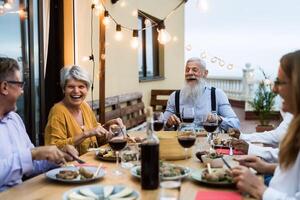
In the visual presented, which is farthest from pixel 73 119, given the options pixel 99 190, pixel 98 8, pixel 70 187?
pixel 98 8

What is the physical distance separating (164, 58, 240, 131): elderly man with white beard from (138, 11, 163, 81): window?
3.51 meters

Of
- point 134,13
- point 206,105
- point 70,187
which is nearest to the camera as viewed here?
point 70,187

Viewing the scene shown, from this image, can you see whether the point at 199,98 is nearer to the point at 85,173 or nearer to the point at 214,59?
the point at 85,173

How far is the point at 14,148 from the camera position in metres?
2.24

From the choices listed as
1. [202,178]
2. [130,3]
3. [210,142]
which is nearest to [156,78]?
[130,3]

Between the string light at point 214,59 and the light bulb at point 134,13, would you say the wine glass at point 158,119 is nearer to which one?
the light bulb at point 134,13

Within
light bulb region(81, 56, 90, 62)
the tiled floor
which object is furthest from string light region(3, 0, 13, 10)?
the tiled floor

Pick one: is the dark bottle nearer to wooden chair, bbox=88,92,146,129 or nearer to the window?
wooden chair, bbox=88,92,146,129

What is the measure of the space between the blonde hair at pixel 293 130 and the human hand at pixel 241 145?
906mm

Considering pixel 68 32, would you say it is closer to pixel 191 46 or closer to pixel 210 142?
pixel 210 142

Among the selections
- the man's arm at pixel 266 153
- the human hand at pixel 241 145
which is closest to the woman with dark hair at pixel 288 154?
the man's arm at pixel 266 153

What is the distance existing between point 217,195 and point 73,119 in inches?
59.6

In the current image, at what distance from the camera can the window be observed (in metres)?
8.03

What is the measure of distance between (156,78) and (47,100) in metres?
4.26
